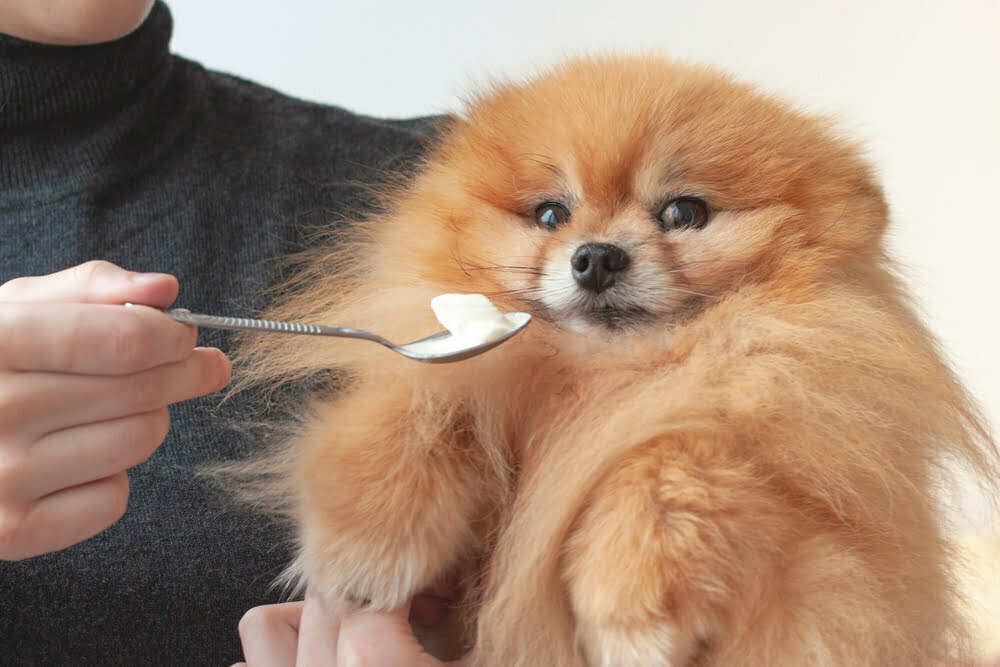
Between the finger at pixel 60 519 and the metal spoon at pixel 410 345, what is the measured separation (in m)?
0.20

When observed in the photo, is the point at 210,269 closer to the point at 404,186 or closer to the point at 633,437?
the point at 404,186

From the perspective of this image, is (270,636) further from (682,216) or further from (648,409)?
(682,216)

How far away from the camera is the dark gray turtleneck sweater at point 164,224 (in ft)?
4.00

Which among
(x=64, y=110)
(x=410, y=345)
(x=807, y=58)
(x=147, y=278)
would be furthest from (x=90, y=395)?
(x=807, y=58)

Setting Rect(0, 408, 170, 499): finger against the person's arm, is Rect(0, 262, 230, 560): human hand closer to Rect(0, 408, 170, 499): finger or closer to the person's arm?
Rect(0, 408, 170, 499): finger

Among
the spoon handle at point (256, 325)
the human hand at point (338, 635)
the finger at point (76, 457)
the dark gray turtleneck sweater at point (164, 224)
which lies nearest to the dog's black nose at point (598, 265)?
the spoon handle at point (256, 325)

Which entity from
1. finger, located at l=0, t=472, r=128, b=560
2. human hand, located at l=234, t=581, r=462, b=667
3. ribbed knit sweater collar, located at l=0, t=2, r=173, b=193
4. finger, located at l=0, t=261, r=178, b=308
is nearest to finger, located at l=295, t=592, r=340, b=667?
human hand, located at l=234, t=581, r=462, b=667

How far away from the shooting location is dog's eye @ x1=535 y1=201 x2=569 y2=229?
97 cm

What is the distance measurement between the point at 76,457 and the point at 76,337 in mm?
130

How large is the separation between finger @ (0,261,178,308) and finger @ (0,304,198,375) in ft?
0.12

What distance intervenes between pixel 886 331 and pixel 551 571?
0.45m

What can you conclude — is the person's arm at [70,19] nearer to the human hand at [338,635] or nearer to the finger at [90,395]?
the finger at [90,395]

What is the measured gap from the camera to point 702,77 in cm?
101

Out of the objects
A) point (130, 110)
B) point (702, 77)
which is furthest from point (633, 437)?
point (130, 110)
